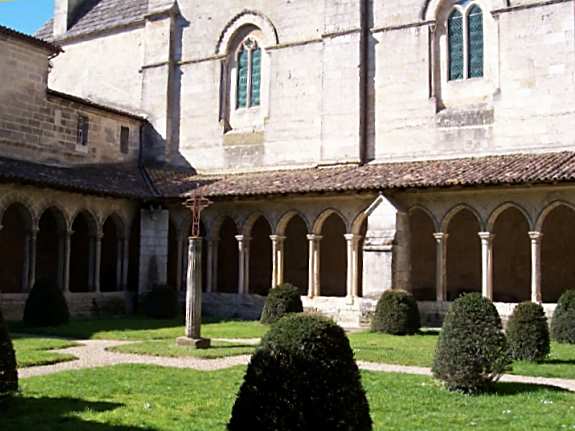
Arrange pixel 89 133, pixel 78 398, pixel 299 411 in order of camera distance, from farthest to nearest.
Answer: pixel 89 133 → pixel 78 398 → pixel 299 411

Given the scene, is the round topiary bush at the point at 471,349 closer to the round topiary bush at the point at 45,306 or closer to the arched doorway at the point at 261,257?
the round topiary bush at the point at 45,306

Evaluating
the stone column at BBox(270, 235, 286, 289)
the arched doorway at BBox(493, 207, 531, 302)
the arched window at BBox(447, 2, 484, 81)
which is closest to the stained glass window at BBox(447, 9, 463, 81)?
the arched window at BBox(447, 2, 484, 81)

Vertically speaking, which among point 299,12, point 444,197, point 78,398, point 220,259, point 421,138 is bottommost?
point 78,398

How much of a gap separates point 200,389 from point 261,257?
16.1 meters

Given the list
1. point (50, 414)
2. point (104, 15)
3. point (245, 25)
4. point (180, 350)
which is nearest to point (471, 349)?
point (50, 414)

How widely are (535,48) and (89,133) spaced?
12613 millimetres

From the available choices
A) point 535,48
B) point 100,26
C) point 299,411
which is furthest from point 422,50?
point 299,411

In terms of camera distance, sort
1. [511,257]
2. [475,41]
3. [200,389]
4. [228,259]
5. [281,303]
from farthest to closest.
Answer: [228,259] → [511,257] → [475,41] → [281,303] → [200,389]

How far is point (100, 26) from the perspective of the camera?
26891mm

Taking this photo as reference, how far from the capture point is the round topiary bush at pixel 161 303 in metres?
19.7

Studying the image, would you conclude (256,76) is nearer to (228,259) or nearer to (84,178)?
(228,259)

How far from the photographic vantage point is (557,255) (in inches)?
820

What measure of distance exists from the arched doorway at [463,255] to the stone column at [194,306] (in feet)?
34.0

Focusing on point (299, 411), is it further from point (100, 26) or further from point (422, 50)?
point (100, 26)
